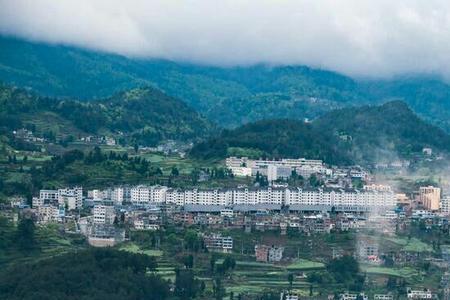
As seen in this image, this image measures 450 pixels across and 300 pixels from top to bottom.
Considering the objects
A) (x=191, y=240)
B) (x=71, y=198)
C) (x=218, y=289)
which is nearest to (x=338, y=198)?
(x=71, y=198)

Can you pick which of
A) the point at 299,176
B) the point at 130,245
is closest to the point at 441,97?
the point at 299,176

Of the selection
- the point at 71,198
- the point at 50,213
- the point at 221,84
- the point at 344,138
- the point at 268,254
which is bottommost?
the point at 268,254

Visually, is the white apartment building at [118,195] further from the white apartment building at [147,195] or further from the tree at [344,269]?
the tree at [344,269]

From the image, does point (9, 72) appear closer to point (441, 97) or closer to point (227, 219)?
point (441, 97)

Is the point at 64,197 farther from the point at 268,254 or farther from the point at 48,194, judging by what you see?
the point at 268,254

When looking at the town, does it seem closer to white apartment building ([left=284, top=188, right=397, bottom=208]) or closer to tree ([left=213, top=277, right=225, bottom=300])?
white apartment building ([left=284, top=188, right=397, bottom=208])

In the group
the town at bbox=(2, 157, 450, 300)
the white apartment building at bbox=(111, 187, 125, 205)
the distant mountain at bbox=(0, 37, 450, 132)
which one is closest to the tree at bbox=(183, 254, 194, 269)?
the town at bbox=(2, 157, 450, 300)
